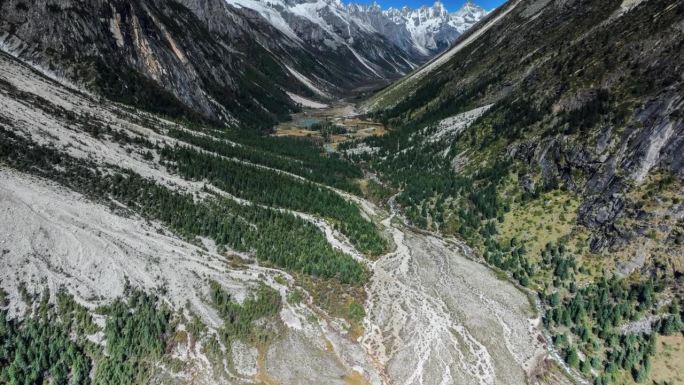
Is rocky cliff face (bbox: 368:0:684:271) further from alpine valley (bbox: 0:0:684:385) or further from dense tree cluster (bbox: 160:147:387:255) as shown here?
dense tree cluster (bbox: 160:147:387:255)

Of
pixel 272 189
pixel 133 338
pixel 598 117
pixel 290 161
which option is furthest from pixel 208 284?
pixel 598 117

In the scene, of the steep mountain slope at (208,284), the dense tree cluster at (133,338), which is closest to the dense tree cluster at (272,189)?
the steep mountain slope at (208,284)

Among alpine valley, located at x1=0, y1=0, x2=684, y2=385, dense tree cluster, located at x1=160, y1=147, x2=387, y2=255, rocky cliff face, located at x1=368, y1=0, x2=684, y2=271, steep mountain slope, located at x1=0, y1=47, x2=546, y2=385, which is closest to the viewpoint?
steep mountain slope, located at x1=0, y1=47, x2=546, y2=385

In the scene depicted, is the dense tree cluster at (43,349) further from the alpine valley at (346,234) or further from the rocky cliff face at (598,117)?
the rocky cliff face at (598,117)

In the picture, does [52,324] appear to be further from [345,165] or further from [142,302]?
[345,165]

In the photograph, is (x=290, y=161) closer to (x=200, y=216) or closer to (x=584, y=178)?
(x=200, y=216)

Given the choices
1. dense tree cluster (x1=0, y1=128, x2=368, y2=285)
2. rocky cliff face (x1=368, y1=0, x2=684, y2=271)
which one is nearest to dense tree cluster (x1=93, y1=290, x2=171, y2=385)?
dense tree cluster (x1=0, y1=128, x2=368, y2=285)
